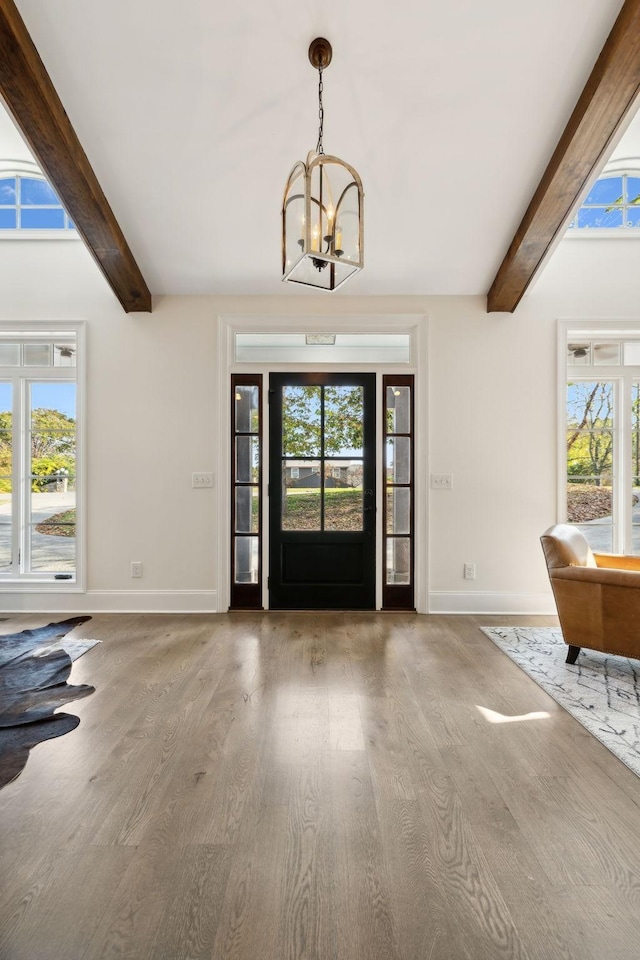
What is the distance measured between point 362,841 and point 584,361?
4.21 metres

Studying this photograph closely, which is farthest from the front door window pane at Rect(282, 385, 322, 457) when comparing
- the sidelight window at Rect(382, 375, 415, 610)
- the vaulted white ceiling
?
the vaulted white ceiling

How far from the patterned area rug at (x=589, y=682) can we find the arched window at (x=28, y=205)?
4.89 meters

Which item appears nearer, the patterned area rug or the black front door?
the patterned area rug

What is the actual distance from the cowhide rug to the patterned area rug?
2.44 meters

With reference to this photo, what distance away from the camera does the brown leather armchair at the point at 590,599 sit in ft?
9.85

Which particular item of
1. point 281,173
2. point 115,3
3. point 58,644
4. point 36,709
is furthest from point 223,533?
point 115,3

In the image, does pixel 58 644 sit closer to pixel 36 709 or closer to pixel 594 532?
pixel 36 709

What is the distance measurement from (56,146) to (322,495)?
295cm

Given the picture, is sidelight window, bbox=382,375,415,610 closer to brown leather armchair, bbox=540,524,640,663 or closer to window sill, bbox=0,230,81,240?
brown leather armchair, bbox=540,524,640,663

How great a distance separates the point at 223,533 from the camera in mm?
4426

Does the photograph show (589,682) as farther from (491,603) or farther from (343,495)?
(343,495)

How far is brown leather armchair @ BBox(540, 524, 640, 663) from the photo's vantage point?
3002mm

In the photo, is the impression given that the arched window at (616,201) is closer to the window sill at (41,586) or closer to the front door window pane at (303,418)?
the front door window pane at (303,418)

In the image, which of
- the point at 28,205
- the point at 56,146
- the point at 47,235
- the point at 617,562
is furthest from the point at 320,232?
the point at 28,205
